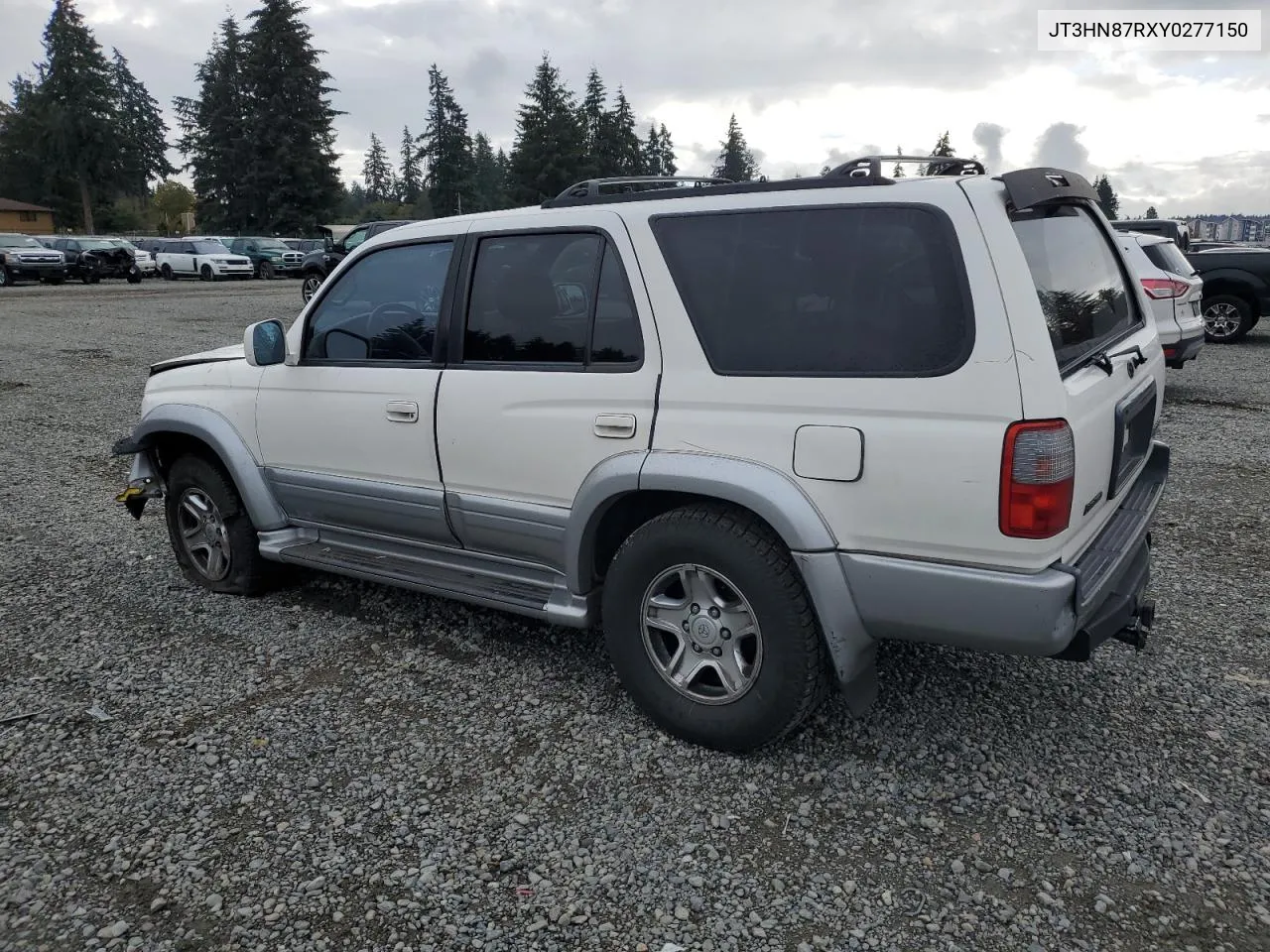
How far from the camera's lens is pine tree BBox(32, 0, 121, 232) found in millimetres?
67062

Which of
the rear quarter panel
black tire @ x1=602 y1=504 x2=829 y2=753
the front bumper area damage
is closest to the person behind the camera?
the rear quarter panel

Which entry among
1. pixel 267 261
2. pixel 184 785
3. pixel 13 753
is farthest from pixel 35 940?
pixel 267 261

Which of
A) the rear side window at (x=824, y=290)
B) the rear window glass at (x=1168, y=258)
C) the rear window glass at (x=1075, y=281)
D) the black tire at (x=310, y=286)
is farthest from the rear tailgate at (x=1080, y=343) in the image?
the black tire at (x=310, y=286)

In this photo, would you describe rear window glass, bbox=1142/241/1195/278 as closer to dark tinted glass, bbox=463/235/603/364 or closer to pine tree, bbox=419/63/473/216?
dark tinted glass, bbox=463/235/603/364

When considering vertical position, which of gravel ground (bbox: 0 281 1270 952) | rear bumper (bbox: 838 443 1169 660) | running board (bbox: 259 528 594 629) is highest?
rear bumper (bbox: 838 443 1169 660)

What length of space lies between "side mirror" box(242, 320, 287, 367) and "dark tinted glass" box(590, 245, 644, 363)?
1.68m

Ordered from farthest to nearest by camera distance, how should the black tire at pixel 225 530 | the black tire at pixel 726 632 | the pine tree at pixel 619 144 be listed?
the pine tree at pixel 619 144
the black tire at pixel 225 530
the black tire at pixel 726 632

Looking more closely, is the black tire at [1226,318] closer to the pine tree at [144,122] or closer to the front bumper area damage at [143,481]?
the front bumper area damage at [143,481]

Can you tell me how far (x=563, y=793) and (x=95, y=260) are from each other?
114 feet

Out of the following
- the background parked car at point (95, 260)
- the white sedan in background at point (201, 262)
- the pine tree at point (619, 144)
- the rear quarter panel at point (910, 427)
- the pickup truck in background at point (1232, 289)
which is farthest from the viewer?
the pine tree at point (619, 144)

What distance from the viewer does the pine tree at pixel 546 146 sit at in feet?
218

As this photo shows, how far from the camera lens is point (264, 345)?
4.21 m

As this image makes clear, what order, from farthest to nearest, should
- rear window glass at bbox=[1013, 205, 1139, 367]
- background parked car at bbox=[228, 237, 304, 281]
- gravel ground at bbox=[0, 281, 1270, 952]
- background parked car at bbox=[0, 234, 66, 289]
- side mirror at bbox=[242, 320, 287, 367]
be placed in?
background parked car at bbox=[228, 237, 304, 281], background parked car at bbox=[0, 234, 66, 289], side mirror at bbox=[242, 320, 287, 367], rear window glass at bbox=[1013, 205, 1139, 367], gravel ground at bbox=[0, 281, 1270, 952]

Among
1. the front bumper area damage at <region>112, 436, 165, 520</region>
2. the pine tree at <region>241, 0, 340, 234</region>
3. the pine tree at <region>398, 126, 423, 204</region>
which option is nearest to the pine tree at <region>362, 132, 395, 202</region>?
the pine tree at <region>398, 126, 423, 204</region>
